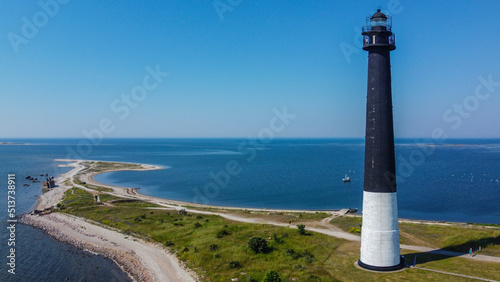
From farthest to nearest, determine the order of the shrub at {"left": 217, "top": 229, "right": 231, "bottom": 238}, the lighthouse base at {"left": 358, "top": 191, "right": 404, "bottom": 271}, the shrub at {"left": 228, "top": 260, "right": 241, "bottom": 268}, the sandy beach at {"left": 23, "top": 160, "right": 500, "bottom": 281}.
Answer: the shrub at {"left": 217, "top": 229, "right": 231, "bottom": 238} < the sandy beach at {"left": 23, "top": 160, "right": 500, "bottom": 281} < the shrub at {"left": 228, "top": 260, "right": 241, "bottom": 268} < the lighthouse base at {"left": 358, "top": 191, "right": 404, "bottom": 271}

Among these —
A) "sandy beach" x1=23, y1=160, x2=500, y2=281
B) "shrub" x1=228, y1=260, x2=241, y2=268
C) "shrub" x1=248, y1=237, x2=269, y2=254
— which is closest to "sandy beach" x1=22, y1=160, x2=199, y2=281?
"sandy beach" x1=23, y1=160, x2=500, y2=281

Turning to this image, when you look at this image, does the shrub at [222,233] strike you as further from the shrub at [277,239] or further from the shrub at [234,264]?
the shrub at [234,264]

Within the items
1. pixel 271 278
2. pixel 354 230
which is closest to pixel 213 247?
pixel 271 278

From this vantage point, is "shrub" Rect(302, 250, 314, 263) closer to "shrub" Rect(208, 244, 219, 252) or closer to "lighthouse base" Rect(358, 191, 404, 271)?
"lighthouse base" Rect(358, 191, 404, 271)

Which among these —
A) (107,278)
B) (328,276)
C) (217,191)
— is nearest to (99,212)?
(107,278)

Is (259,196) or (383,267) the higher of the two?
(383,267)

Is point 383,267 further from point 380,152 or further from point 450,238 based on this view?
point 450,238
